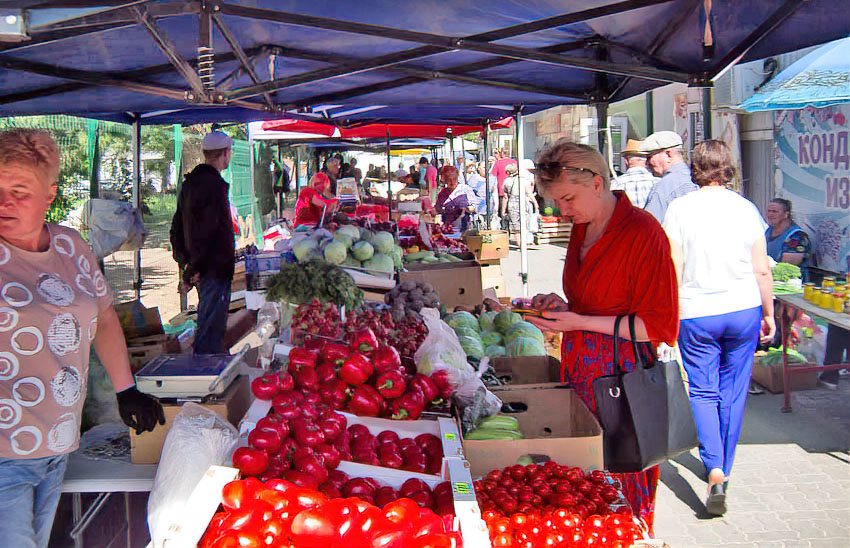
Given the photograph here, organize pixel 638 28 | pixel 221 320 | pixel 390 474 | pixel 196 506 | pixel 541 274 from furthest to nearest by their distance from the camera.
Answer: pixel 541 274 → pixel 221 320 → pixel 638 28 → pixel 390 474 → pixel 196 506

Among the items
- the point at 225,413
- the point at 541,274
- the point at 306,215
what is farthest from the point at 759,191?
the point at 225,413

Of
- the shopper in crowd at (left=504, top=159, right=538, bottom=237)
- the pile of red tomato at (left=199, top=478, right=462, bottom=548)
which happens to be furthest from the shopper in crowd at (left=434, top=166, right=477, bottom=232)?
the pile of red tomato at (left=199, top=478, right=462, bottom=548)

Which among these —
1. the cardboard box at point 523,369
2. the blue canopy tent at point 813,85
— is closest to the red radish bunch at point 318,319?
the cardboard box at point 523,369

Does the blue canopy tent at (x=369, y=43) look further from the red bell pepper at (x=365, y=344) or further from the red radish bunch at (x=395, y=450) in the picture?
the red radish bunch at (x=395, y=450)

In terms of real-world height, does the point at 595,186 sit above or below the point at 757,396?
above

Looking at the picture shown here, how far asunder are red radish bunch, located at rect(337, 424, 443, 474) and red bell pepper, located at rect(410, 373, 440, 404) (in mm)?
316

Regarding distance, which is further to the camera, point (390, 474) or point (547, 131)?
point (547, 131)

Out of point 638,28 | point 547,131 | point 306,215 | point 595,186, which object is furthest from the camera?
point 547,131

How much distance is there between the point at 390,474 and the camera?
241 centimetres

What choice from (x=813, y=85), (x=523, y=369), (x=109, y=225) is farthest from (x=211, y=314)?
(x=813, y=85)

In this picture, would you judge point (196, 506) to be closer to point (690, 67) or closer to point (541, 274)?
point (690, 67)

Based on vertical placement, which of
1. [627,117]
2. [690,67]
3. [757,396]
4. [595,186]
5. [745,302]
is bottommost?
[757,396]

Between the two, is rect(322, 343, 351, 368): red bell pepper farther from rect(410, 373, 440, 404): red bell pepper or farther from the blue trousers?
the blue trousers

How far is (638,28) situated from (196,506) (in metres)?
3.29
